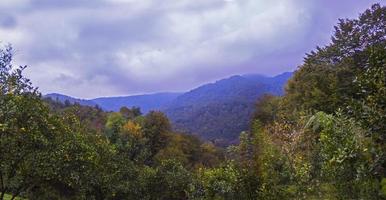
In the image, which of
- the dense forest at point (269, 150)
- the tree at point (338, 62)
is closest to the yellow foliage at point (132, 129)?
the dense forest at point (269, 150)

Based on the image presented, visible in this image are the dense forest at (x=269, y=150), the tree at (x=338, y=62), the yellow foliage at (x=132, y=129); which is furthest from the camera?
the yellow foliage at (x=132, y=129)

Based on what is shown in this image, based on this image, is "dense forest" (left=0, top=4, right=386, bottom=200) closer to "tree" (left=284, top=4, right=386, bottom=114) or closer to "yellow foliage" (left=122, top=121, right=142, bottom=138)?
"tree" (left=284, top=4, right=386, bottom=114)

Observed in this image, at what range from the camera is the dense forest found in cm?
943

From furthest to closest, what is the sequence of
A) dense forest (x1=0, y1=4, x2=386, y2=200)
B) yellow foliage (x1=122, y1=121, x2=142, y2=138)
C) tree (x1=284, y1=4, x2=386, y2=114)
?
yellow foliage (x1=122, y1=121, x2=142, y2=138), tree (x1=284, y1=4, x2=386, y2=114), dense forest (x1=0, y1=4, x2=386, y2=200)

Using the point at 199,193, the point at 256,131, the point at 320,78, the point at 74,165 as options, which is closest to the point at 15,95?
the point at 74,165

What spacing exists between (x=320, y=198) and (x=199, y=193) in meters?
12.4

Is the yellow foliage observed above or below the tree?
below

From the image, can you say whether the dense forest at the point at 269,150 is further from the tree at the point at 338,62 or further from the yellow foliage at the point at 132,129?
the yellow foliage at the point at 132,129

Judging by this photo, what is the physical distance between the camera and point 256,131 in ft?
86.5

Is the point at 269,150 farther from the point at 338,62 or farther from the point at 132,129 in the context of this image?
the point at 132,129

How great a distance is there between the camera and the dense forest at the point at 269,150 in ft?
30.9

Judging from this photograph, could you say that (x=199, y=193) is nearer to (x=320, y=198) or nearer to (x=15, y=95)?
(x=320, y=198)

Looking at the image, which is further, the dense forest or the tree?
the tree

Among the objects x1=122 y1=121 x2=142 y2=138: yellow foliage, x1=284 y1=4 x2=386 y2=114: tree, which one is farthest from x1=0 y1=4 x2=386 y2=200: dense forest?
x1=122 y1=121 x2=142 y2=138: yellow foliage
